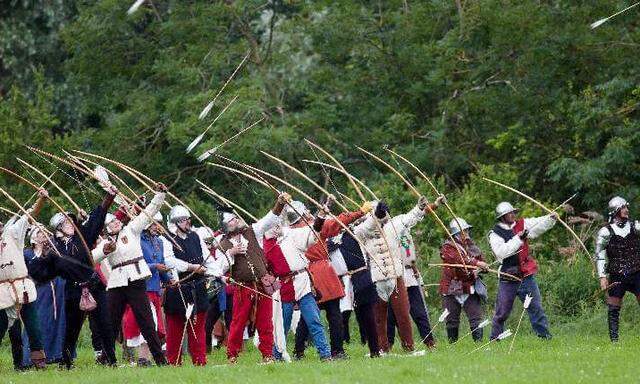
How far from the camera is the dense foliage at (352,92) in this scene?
1065 inches

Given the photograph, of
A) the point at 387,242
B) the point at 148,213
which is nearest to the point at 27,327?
the point at 148,213

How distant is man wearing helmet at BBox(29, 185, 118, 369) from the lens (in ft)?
52.3

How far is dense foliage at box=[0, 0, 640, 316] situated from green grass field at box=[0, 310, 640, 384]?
888 cm

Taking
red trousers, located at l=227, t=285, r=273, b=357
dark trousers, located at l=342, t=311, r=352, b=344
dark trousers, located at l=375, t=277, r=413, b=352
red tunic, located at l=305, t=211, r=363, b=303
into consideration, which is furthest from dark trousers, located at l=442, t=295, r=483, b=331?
red trousers, located at l=227, t=285, r=273, b=357

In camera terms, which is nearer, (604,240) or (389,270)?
(389,270)

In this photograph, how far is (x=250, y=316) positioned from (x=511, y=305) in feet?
11.8

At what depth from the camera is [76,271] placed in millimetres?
16234

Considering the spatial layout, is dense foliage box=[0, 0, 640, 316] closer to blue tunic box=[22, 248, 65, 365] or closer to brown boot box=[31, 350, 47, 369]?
blue tunic box=[22, 248, 65, 365]

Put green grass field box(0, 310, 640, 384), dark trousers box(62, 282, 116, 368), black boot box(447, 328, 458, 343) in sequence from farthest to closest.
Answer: black boot box(447, 328, 458, 343), dark trousers box(62, 282, 116, 368), green grass field box(0, 310, 640, 384)

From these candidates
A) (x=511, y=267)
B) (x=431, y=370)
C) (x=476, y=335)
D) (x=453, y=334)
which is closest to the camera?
(x=431, y=370)

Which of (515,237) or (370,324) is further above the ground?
(515,237)

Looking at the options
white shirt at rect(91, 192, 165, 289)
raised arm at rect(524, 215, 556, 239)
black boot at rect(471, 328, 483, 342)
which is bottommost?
black boot at rect(471, 328, 483, 342)

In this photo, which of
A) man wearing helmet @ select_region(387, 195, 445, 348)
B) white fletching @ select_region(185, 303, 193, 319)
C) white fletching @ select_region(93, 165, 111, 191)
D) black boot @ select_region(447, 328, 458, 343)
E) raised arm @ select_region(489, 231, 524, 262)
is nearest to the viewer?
white fletching @ select_region(93, 165, 111, 191)

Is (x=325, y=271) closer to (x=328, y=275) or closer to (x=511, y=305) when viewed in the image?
(x=328, y=275)
